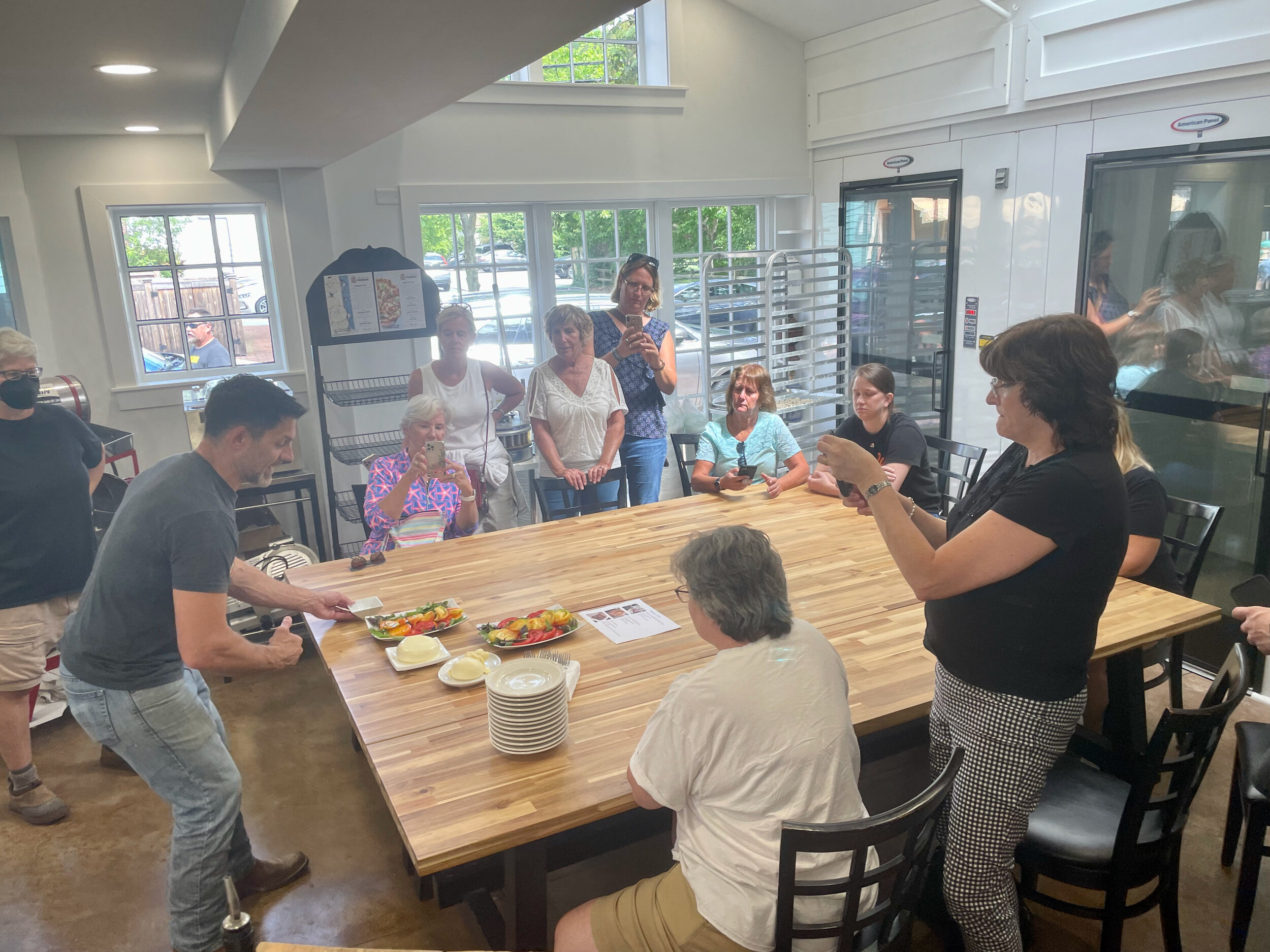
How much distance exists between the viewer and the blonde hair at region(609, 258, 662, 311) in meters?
4.25

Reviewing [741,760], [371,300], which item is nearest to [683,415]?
[371,300]

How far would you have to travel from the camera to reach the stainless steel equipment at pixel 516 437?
5.13m

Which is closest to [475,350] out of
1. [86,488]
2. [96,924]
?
[86,488]

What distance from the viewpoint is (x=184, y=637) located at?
79.0 inches

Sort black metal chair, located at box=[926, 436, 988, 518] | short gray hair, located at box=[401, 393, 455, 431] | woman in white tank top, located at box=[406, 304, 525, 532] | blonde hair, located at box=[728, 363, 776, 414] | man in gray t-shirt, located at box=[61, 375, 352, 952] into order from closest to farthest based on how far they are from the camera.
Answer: man in gray t-shirt, located at box=[61, 375, 352, 952], short gray hair, located at box=[401, 393, 455, 431], black metal chair, located at box=[926, 436, 988, 518], blonde hair, located at box=[728, 363, 776, 414], woman in white tank top, located at box=[406, 304, 525, 532]

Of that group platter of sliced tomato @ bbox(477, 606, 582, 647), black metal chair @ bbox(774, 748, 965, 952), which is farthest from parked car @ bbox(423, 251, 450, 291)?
black metal chair @ bbox(774, 748, 965, 952)

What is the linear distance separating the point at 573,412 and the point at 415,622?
171 centimetres

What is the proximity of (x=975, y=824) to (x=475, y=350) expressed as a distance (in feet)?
14.8

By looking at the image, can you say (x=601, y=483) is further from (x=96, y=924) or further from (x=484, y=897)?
(x=96, y=924)

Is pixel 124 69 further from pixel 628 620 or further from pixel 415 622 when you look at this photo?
pixel 628 620

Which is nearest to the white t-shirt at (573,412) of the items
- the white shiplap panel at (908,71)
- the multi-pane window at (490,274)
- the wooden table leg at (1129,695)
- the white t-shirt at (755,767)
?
the multi-pane window at (490,274)

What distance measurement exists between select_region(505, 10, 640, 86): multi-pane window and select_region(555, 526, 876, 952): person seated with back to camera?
4799 mm

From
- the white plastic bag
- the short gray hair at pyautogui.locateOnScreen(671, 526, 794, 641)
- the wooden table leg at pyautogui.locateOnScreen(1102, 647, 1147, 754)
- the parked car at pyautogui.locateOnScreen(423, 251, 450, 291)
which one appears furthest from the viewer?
the white plastic bag

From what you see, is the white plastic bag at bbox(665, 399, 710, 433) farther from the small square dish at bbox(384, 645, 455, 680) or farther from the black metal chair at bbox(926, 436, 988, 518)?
the small square dish at bbox(384, 645, 455, 680)
